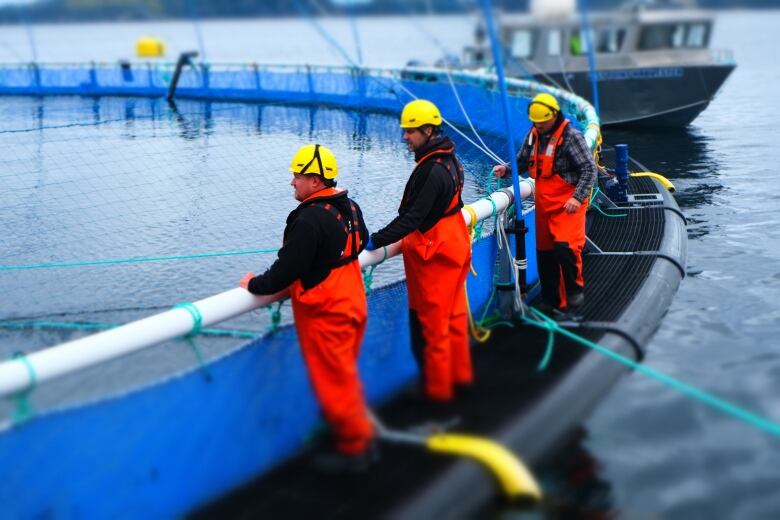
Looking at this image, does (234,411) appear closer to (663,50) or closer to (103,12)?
(663,50)

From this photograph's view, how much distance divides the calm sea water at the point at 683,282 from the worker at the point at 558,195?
0.98m

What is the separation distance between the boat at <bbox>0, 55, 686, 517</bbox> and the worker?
26 centimetres

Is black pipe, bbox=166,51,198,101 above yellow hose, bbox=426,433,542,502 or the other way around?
above

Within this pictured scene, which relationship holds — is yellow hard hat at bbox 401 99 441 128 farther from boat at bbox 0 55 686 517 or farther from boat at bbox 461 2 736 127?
boat at bbox 461 2 736 127

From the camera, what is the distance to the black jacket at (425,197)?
18.3ft

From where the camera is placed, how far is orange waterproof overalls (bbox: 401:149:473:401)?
5.56m

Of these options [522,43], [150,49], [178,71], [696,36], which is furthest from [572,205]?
[150,49]

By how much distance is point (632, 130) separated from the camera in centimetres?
2505

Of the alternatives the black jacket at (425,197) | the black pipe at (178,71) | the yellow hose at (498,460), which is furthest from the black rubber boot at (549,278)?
the black pipe at (178,71)

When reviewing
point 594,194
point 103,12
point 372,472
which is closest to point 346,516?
point 372,472

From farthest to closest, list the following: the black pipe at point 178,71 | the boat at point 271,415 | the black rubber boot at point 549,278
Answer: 1. the black pipe at point 178,71
2. the black rubber boot at point 549,278
3. the boat at point 271,415

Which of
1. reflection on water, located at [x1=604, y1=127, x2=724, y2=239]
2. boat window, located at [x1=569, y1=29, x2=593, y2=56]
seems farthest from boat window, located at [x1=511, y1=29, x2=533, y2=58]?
reflection on water, located at [x1=604, y1=127, x2=724, y2=239]

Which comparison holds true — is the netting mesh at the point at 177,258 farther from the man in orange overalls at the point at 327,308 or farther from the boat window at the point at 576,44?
the boat window at the point at 576,44

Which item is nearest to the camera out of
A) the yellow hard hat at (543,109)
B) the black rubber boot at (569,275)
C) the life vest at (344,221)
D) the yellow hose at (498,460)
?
the yellow hose at (498,460)
